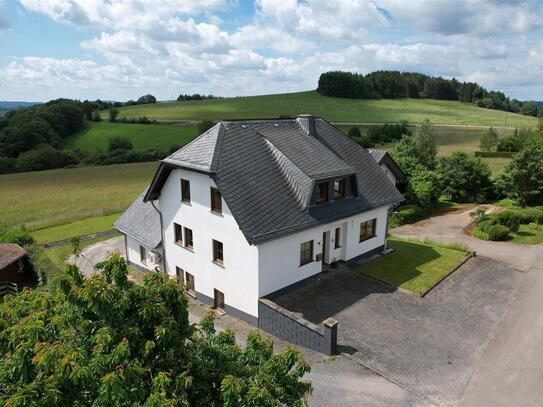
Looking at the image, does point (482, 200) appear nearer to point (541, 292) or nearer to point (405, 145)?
point (405, 145)

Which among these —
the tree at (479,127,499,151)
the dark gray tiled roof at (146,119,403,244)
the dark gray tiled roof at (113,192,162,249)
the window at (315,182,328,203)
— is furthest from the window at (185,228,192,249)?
the tree at (479,127,499,151)

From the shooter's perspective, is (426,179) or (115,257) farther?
(426,179)

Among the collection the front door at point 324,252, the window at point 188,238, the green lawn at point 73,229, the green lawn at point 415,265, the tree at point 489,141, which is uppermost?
the tree at point 489,141

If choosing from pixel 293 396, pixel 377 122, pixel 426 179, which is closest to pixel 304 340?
pixel 293 396

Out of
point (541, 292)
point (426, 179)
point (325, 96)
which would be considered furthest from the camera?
point (325, 96)

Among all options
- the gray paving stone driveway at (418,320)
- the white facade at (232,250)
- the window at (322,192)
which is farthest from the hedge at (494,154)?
the window at (322,192)

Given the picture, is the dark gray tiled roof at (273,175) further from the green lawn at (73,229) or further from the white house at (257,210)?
the green lawn at (73,229)

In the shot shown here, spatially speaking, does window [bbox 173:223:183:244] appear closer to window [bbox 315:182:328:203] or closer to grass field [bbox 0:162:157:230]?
window [bbox 315:182:328:203]

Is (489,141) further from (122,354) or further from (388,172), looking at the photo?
(122,354)
